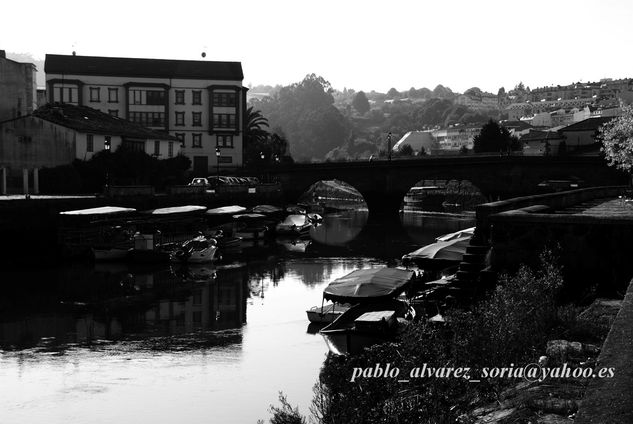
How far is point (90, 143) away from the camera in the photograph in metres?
77.1

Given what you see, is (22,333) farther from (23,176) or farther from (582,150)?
(582,150)

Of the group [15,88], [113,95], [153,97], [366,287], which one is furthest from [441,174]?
[366,287]

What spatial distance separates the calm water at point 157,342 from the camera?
22.8 meters

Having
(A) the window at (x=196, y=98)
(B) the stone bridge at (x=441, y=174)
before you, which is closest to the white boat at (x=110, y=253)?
A: (B) the stone bridge at (x=441, y=174)

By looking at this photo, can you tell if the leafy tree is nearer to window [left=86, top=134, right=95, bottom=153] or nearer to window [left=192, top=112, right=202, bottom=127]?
window [left=192, top=112, right=202, bottom=127]

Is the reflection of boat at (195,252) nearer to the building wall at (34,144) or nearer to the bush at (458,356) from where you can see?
the building wall at (34,144)

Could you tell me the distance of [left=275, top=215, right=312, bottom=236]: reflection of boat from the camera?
77.2 metres

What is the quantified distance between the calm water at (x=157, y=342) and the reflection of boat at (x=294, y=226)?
21.9 meters

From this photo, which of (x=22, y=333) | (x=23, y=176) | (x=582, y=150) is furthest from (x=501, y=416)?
(x=582, y=150)

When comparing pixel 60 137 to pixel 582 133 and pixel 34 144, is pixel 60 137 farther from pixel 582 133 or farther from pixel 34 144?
pixel 582 133

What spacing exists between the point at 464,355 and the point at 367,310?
522 inches

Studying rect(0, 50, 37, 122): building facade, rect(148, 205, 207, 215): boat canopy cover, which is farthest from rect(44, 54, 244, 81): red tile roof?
rect(148, 205, 207, 215): boat canopy cover

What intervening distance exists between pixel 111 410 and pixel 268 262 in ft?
115

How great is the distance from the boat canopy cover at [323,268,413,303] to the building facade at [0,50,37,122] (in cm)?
5236
